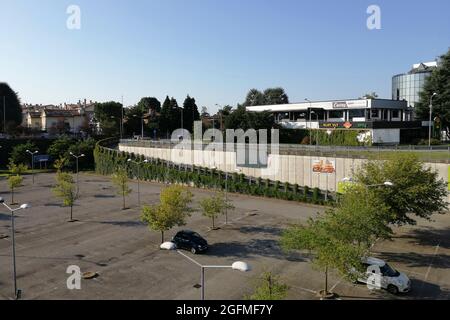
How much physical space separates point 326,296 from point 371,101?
5808 cm

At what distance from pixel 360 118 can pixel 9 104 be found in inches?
3393

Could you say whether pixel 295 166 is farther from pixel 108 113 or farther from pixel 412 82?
pixel 412 82

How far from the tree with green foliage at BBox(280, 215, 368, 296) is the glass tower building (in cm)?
10244

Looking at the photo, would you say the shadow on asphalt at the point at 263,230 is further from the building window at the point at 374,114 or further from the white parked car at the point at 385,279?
the building window at the point at 374,114

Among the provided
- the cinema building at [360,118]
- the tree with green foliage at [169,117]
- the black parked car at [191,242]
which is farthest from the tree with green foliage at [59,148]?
the black parked car at [191,242]

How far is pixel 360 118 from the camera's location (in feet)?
240

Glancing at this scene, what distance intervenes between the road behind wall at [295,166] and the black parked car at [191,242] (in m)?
15.2

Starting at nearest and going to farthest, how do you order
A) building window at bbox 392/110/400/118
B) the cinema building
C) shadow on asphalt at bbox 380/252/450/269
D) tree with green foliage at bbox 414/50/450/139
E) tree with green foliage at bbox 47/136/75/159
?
shadow on asphalt at bbox 380/252/450/269
the cinema building
tree with green foliage at bbox 414/50/450/139
building window at bbox 392/110/400/118
tree with green foliage at bbox 47/136/75/159

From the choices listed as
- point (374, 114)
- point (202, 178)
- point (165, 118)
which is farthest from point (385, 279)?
point (165, 118)

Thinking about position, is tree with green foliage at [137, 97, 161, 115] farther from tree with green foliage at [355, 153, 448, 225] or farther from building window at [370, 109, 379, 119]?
tree with green foliage at [355, 153, 448, 225]

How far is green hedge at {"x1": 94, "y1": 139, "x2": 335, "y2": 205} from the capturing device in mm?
44531

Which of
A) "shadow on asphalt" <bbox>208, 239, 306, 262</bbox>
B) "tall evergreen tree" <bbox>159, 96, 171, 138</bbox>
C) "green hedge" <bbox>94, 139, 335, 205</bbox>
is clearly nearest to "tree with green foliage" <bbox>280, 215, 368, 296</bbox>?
"shadow on asphalt" <bbox>208, 239, 306, 262</bbox>

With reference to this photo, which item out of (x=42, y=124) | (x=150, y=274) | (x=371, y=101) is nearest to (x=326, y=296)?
(x=150, y=274)

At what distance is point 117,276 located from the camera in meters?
22.8
